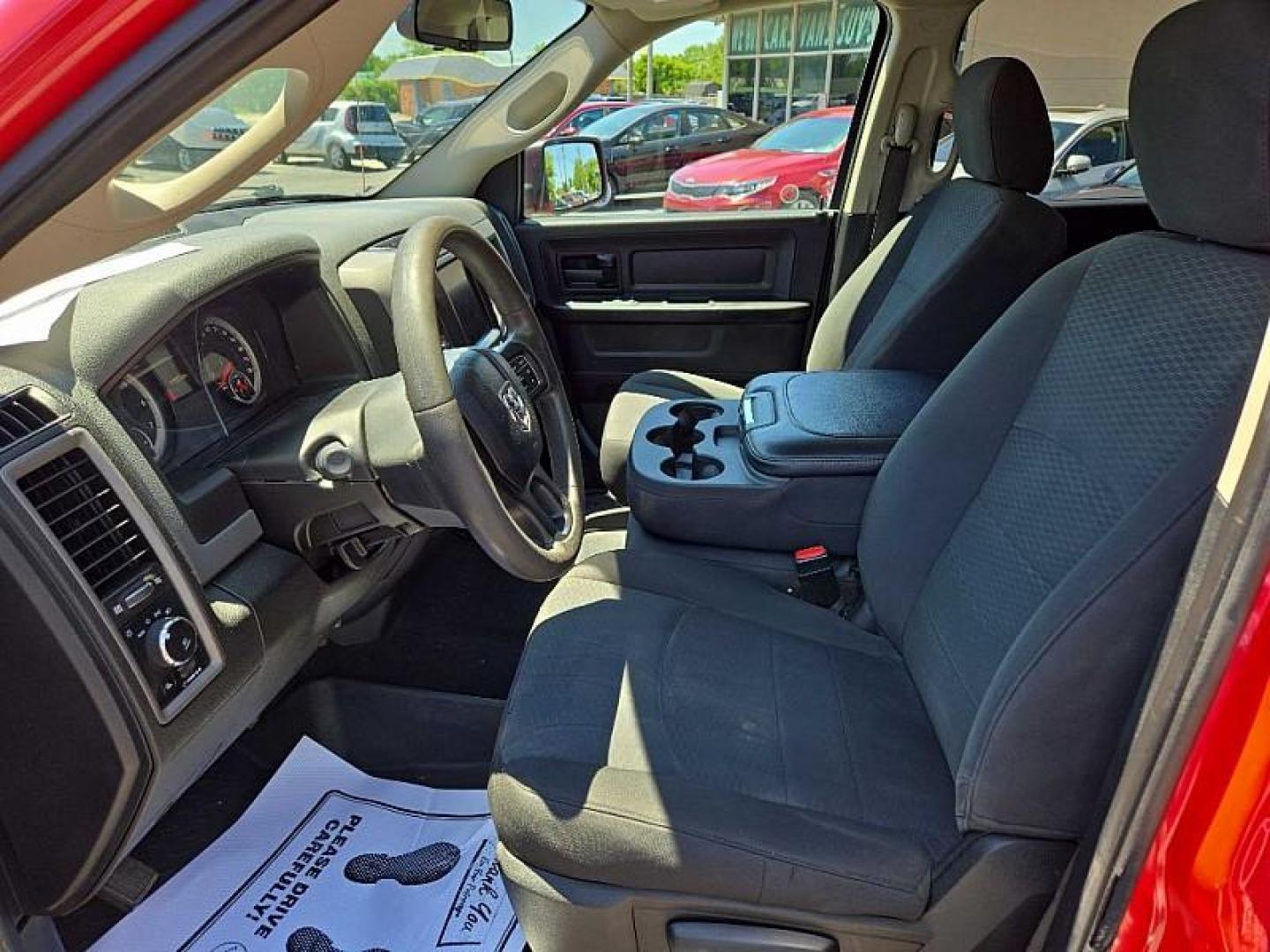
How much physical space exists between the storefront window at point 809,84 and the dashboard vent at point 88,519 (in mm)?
2827

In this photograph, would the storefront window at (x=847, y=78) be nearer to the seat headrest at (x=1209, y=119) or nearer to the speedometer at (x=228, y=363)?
the seat headrest at (x=1209, y=119)

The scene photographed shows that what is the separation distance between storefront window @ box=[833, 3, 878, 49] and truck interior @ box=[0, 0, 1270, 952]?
4.70ft

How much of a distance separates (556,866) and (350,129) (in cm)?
186

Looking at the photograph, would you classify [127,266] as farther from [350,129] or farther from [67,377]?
[350,129]

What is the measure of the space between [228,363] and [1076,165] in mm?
2796

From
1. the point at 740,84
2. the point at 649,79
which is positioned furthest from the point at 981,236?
the point at 740,84

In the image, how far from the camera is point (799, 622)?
155cm

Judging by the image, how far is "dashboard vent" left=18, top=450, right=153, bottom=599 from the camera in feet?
3.51

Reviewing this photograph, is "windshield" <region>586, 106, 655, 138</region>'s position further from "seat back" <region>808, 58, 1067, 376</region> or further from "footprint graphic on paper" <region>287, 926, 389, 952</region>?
"footprint graphic on paper" <region>287, 926, 389, 952</region>

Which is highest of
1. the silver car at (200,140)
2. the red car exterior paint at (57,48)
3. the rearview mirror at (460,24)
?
the red car exterior paint at (57,48)

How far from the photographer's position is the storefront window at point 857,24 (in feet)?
9.16

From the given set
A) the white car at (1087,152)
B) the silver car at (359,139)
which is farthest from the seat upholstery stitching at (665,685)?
the white car at (1087,152)

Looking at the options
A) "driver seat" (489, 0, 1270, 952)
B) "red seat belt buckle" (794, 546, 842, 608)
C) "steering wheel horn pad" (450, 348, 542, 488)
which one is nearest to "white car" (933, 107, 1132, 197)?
"red seat belt buckle" (794, 546, 842, 608)

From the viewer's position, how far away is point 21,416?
3.51 feet
